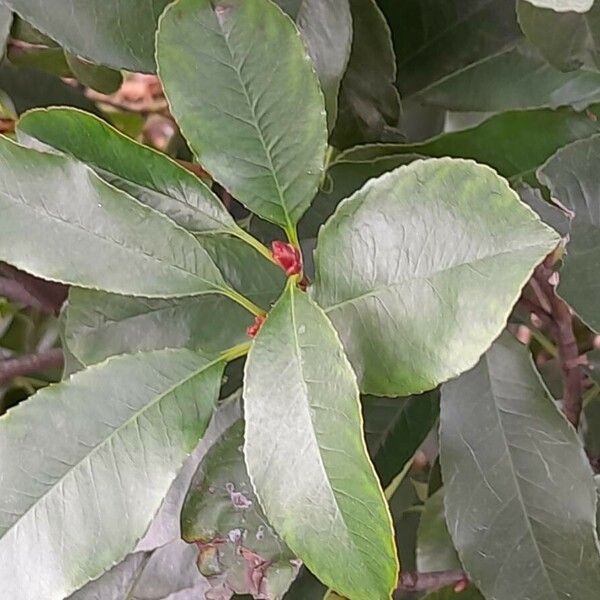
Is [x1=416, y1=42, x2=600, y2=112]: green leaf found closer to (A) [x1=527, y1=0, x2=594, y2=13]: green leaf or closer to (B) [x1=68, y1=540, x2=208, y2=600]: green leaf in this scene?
(A) [x1=527, y1=0, x2=594, y2=13]: green leaf

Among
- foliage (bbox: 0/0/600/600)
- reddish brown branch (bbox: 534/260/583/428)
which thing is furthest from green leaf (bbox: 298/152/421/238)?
reddish brown branch (bbox: 534/260/583/428)

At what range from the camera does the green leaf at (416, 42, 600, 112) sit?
601mm

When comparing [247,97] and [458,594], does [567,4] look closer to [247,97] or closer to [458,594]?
[247,97]

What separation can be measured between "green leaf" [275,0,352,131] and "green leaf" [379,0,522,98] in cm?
16

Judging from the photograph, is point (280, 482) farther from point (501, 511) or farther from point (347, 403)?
point (501, 511)

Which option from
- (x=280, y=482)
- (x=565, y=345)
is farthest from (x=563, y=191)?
(x=280, y=482)

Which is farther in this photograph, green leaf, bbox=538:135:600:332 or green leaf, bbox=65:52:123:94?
green leaf, bbox=65:52:123:94

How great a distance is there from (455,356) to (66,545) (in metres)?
0.19

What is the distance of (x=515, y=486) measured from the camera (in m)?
0.55

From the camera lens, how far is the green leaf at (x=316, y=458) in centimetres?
37

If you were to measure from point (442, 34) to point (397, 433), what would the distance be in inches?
10.8

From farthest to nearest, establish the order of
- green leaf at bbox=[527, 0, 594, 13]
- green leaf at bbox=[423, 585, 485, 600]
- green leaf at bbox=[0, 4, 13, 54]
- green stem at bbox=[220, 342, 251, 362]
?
green leaf at bbox=[423, 585, 485, 600], green leaf at bbox=[0, 4, 13, 54], green stem at bbox=[220, 342, 251, 362], green leaf at bbox=[527, 0, 594, 13]

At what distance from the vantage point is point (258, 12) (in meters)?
0.42

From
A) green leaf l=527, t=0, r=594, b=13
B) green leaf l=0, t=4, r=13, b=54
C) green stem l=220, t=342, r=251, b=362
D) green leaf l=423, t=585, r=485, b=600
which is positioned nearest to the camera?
green leaf l=527, t=0, r=594, b=13
